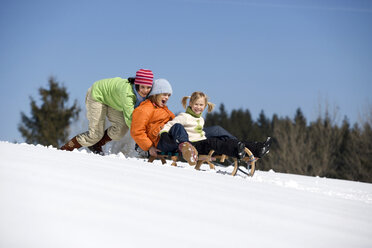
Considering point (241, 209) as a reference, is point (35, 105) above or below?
above

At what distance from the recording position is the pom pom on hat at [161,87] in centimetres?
500

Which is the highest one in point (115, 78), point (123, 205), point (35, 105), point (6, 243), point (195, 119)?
point (35, 105)

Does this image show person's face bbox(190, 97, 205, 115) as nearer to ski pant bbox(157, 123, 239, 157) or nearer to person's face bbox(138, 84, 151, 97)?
ski pant bbox(157, 123, 239, 157)

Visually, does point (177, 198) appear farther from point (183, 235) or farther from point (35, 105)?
point (35, 105)

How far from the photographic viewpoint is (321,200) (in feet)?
10.4

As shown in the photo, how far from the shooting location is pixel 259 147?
5.26 meters

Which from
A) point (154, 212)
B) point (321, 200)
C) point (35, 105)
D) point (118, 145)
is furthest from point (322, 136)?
point (154, 212)

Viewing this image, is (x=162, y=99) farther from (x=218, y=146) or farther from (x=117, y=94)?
(x=218, y=146)

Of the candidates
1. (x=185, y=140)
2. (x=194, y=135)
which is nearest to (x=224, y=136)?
(x=194, y=135)

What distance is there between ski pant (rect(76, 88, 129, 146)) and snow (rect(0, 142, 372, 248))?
2878 millimetres

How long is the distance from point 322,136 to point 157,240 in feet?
80.1

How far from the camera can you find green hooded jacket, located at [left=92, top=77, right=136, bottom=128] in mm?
5113

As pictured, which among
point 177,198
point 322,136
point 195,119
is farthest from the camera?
point 322,136

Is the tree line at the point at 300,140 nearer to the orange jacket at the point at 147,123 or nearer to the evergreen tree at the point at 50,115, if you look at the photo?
the evergreen tree at the point at 50,115
